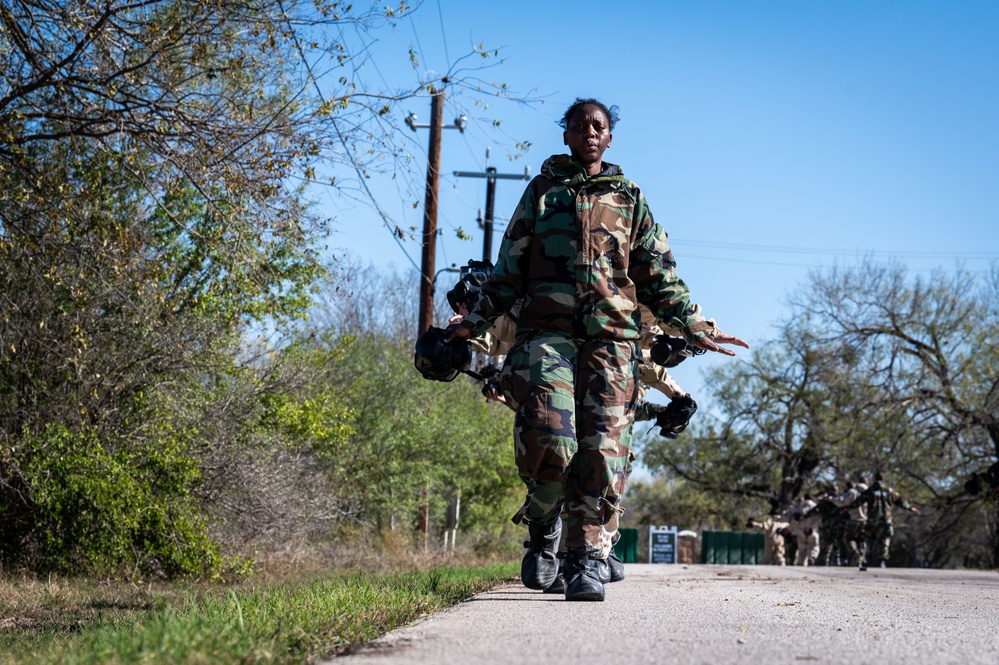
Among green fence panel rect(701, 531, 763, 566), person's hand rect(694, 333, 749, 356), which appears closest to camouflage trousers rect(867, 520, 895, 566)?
person's hand rect(694, 333, 749, 356)

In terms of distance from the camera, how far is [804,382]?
42.5 meters

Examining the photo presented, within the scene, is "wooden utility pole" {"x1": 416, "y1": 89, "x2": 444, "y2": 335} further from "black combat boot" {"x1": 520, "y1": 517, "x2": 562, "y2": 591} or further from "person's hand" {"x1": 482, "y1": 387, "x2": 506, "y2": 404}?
"black combat boot" {"x1": 520, "y1": 517, "x2": 562, "y2": 591}

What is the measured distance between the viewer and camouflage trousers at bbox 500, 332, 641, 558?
19.8ft

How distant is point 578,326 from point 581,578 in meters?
1.33

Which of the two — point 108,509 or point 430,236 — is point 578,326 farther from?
point 430,236

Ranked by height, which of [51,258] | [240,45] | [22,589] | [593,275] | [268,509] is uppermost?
[240,45]

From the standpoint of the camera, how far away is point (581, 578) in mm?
6012

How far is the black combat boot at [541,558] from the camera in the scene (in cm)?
651

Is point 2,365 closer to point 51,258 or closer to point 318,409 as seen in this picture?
point 51,258

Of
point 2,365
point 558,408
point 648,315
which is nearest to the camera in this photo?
point 558,408

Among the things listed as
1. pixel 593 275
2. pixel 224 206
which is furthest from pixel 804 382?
pixel 593 275

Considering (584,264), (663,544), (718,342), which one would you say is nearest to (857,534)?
(663,544)

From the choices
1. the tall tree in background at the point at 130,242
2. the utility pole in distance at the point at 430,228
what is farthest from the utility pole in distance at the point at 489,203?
the tall tree in background at the point at 130,242

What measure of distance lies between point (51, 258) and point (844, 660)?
8643 millimetres
